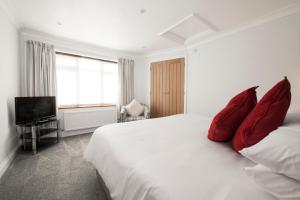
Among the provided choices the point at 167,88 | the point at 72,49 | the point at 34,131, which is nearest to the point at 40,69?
the point at 72,49

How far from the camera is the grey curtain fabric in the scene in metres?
2.91

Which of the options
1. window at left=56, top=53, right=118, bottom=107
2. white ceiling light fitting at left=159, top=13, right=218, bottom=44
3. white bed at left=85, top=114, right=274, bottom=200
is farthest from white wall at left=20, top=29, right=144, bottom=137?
white bed at left=85, top=114, right=274, bottom=200

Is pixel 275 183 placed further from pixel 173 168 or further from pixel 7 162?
pixel 7 162

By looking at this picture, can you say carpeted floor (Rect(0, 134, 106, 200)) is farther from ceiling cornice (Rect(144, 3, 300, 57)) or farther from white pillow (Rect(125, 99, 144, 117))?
ceiling cornice (Rect(144, 3, 300, 57))

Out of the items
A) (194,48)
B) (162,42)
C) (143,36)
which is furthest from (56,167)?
(194,48)

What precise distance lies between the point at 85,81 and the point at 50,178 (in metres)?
2.61

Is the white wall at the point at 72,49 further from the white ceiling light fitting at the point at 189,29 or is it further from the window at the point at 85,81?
the white ceiling light fitting at the point at 189,29

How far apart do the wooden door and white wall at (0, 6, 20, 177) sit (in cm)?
336

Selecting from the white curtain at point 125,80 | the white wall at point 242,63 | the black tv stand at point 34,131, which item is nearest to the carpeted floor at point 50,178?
the black tv stand at point 34,131

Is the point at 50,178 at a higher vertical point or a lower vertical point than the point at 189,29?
lower

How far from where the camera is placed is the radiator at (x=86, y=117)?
11.0 feet

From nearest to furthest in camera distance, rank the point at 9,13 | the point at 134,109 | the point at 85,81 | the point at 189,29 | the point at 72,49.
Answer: the point at 9,13, the point at 189,29, the point at 72,49, the point at 85,81, the point at 134,109

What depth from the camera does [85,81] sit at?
378 cm

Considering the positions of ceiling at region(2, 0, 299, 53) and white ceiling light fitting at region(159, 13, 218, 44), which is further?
white ceiling light fitting at region(159, 13, 218, 44)
